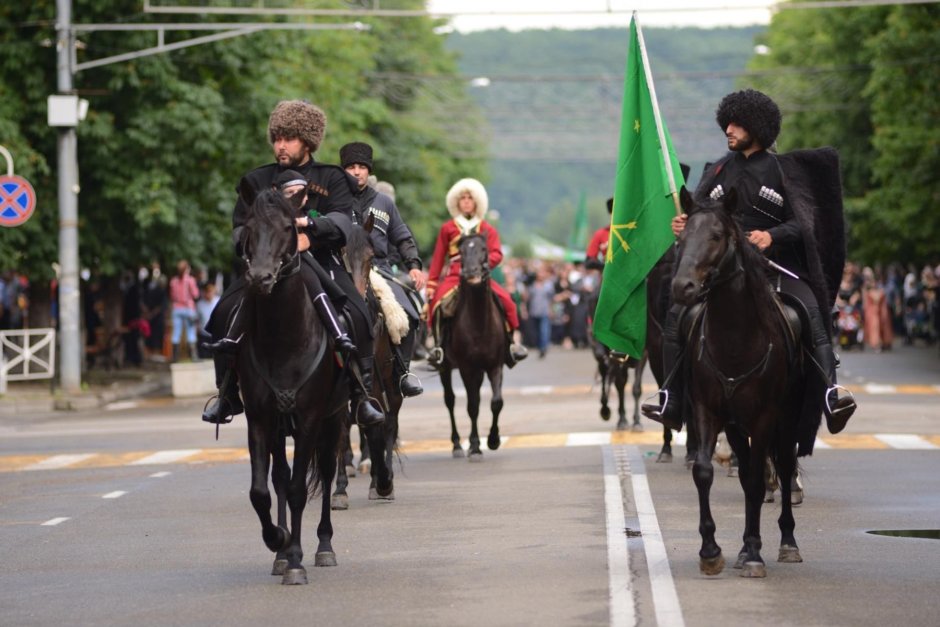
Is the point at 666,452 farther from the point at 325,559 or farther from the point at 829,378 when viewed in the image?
the point at 325,559

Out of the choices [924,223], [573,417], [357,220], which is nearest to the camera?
[357,220]

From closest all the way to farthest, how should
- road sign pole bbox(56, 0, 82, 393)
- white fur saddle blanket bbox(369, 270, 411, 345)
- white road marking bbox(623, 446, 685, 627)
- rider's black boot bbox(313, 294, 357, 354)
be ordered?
white road marking bbox(623, 446, 685, 627) → rider's black boot bbox(313, 294, 357, 354) → white fur saddle blanket bbox(369, 270, 411, 345) → road sign pole bbox(56, 0, 82, 393)

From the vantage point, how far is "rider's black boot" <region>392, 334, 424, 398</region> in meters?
15.9

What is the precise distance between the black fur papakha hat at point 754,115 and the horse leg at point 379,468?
3.68 m

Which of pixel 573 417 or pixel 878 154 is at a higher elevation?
pixel 878 154

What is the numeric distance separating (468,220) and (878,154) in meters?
44.8

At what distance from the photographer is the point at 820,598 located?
10180 mm

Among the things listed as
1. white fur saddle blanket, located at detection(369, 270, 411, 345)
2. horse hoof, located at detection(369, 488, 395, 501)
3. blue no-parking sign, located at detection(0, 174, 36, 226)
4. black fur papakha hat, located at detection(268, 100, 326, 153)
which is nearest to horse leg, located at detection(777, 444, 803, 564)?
black fur papakha hat, located at detection(268, 100, 326, 153)

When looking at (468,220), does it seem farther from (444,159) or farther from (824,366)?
(444,159)

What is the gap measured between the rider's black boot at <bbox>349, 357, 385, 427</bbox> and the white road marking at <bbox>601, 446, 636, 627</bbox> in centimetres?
159

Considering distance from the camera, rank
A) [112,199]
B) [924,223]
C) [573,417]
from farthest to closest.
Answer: [924,223]
[112,199]
[573,417]

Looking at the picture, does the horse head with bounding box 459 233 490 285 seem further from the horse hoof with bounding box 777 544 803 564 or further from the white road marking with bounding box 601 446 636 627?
the horse hoof with bounding box 777 544 803 564

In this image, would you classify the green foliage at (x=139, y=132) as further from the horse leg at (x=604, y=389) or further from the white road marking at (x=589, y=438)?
the white road marking at (x=589, y=438)

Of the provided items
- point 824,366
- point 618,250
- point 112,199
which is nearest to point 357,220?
point 618,250
